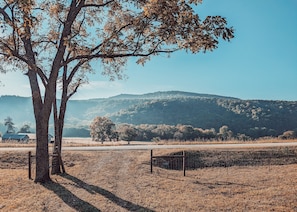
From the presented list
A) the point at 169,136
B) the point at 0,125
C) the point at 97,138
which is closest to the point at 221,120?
the point at 169,136

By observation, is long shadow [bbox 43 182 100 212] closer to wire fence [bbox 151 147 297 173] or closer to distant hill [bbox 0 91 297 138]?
wire fence [bbox 151 147 297 173]

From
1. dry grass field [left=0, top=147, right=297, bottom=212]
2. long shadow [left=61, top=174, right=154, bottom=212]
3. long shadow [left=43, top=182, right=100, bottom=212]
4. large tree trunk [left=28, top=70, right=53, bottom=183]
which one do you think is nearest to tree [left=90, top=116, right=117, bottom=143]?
dry grass field [left=0, top=147, right=297, bottom=212]

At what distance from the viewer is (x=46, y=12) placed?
1574 centimetres

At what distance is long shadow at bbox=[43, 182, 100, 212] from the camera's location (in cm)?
945

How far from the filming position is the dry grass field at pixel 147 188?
9.64m

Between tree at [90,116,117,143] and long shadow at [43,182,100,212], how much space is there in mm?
49297

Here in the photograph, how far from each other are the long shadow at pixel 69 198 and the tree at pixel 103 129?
162ft

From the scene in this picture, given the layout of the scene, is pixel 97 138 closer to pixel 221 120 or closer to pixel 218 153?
pixel 218 153

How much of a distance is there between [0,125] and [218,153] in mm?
199362

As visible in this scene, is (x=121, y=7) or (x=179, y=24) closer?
(x=179, y=24)

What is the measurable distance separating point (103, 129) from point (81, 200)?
176 feet

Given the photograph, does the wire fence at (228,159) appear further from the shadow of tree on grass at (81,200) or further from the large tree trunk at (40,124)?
the large tree trunk at (40,124)

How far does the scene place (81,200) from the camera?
33.9 ft

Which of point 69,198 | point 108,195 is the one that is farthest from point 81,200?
point 108,195
